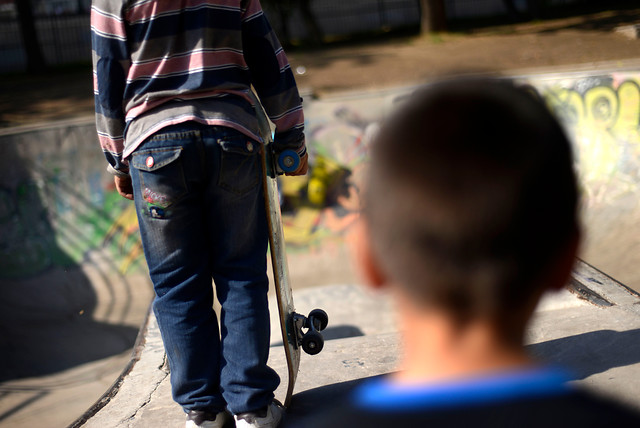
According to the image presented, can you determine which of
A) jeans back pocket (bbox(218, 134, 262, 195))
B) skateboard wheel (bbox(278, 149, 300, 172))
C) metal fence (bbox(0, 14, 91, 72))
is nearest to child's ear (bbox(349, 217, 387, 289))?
jeans back pocket (bbox(218, 134, 262, 195))

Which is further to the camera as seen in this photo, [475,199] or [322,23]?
[322,23]

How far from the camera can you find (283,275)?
241 centimetres

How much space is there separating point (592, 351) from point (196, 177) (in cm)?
185

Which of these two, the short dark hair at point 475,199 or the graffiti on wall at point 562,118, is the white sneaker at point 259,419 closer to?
the short dark hair at point 475,199

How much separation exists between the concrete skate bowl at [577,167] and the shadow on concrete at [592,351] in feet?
12.8

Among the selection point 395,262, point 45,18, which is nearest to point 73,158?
point 395,262

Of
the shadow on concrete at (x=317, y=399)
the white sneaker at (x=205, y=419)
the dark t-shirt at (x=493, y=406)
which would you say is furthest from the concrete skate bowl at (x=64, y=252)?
the dark t-shirt at (x=493, y=406)

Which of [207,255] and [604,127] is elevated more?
[207,255]

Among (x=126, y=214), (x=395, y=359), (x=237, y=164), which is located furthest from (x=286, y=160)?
(x=126, y=214)

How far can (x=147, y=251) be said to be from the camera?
2.04 meters

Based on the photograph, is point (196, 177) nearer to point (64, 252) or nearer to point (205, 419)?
point (205, 419)

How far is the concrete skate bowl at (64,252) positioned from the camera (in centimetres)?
661

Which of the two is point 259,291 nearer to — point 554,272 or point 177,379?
point 177,379

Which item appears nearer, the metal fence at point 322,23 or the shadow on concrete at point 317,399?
the shadow on concrete at point 317,399
